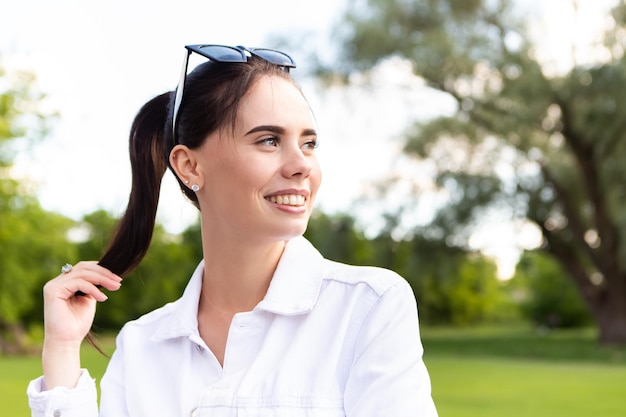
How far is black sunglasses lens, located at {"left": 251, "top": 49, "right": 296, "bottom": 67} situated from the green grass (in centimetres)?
870

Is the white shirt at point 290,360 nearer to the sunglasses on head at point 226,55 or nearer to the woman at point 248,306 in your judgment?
the woman at point 248,306

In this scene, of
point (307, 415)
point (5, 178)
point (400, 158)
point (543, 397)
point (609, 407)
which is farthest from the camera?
point (5, 178)

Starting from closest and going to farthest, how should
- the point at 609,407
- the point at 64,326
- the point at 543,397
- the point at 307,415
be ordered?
the point at 307,415 → the point at 64,326 → the point at 609,407 → the point at 543,397

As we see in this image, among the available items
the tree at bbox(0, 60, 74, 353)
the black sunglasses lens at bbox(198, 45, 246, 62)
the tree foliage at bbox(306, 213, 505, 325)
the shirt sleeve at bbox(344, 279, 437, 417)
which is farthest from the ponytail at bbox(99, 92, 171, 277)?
the tree at bbox(0, 60, 74, 353)

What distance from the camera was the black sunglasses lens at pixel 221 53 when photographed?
74.1 inches

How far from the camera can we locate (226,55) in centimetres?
189

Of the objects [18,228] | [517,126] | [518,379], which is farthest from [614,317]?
[18,228]

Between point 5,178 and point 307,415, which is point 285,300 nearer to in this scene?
point 307,415

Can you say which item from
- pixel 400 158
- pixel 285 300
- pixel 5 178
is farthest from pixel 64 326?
pixel 5 178

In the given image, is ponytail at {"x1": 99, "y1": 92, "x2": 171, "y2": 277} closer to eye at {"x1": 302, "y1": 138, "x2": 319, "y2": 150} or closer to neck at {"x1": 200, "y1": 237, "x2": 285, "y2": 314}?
neck at {"x1": 200, "y1": 237, "x2": 285, "y2": 314}

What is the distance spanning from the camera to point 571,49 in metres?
17.8

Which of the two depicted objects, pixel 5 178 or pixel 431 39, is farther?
pixel 5 178

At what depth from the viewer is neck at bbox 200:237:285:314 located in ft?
6.34

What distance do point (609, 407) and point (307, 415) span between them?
9.78m
